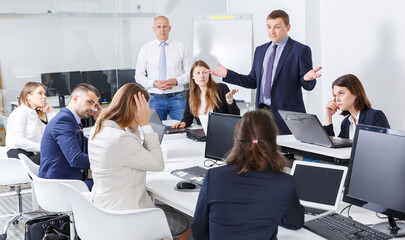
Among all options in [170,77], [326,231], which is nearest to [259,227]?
[326,231]

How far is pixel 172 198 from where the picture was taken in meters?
2.86

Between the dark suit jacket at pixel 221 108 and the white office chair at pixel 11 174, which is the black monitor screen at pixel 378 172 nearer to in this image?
the dark suit jacket at pixel 221 108

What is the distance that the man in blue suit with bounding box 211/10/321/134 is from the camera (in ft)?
15.6

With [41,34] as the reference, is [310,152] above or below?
below

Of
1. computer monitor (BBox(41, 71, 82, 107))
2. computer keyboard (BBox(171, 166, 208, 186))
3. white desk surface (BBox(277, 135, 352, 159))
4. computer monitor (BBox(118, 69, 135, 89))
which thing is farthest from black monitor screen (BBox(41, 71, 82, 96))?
white desk surface (BBox(277, 135, 352, 159))

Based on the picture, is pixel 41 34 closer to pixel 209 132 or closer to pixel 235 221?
pixel 209 132

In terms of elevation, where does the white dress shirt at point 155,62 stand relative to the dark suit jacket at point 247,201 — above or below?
above

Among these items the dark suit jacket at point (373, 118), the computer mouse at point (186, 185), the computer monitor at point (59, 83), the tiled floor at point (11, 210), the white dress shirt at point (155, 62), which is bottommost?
the tiled floor at point (11, 210)

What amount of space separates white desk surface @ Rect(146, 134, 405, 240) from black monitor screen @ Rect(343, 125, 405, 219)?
20cm

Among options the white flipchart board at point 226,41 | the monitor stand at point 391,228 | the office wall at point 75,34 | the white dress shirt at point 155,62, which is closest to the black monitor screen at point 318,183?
the monitor stand at point 391,228

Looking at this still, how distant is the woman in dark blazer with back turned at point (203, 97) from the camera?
16.2 feet

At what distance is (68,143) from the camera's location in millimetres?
3398

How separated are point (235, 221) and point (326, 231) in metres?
0.48

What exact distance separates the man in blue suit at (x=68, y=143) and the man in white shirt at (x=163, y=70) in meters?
2.44
